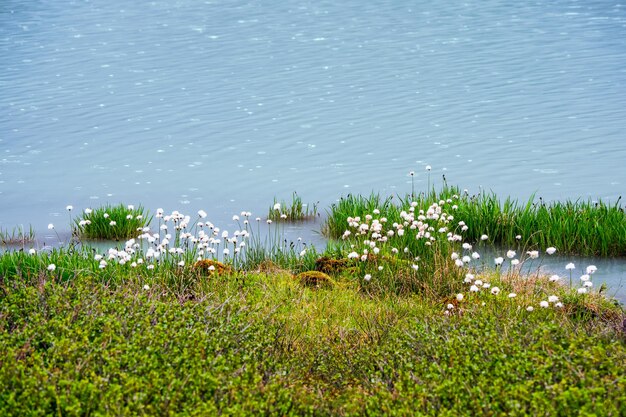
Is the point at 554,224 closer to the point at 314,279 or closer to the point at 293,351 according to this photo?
the point at 314,279

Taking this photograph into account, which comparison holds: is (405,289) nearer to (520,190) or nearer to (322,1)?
(520,190)

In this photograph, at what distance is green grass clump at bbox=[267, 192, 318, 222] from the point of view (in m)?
13.6

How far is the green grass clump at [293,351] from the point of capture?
227 inches

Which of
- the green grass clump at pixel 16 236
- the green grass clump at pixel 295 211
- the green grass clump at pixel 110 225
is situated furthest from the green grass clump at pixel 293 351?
the green grass clump at pixel 295 211

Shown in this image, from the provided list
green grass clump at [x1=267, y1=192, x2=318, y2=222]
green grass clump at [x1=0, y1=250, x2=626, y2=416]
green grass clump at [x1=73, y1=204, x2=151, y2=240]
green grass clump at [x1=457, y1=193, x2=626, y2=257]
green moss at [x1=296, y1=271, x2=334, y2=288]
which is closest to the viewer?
green grass clump at [x1=0, y1=250, x2=626, y2=416]

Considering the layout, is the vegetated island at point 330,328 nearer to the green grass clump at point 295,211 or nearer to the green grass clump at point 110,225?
the green grass clump at point 110,225

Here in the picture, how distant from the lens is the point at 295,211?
44.8 feet

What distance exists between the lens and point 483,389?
19.9 feet

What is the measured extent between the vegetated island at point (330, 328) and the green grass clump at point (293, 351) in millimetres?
22

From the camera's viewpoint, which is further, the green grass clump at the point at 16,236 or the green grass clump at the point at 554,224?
the green grass clump at the point at 16,236

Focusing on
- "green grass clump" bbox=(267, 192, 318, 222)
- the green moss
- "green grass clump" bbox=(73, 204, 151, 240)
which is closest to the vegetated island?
the green moss

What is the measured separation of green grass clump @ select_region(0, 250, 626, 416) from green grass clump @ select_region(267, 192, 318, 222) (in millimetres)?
3757

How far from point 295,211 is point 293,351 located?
6127mm

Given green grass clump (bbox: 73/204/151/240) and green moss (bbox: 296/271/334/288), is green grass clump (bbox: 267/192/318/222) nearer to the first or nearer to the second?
green grass clump (bbox: 73/204/151/240)
